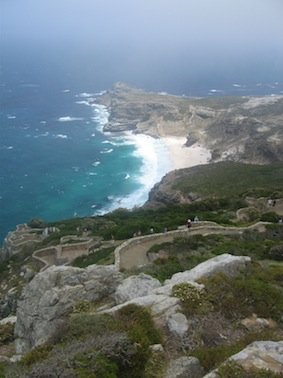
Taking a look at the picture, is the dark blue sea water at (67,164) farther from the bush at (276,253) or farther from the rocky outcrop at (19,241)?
the bush at (276,253)

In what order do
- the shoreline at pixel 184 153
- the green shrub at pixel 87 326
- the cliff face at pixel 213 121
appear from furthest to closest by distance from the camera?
the shoreline at pixel 184 153
the cliff face at pixel 213 121
the green shrub at pixel 87 326

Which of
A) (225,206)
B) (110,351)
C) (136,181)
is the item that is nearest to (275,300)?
(110,351)

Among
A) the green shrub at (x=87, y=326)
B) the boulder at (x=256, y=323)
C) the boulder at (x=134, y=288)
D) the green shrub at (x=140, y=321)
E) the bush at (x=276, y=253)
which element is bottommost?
the bush at (x=276, y=253)

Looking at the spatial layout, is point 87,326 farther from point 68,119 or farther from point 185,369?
point 68,119

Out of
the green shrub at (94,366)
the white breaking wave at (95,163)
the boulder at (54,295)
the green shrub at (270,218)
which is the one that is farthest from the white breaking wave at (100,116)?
the green shrub at (94,366)

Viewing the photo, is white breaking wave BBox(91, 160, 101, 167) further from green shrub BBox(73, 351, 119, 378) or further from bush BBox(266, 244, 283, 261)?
green shrub BBox(73, 351, 119, 378)

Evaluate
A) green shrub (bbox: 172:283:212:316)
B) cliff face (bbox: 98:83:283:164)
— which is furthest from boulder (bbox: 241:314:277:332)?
cliff face (bbox: 98:83:283:164)

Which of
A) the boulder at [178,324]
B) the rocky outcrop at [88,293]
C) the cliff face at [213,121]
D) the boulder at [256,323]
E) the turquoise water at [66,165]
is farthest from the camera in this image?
the cliff face at [213,121]
